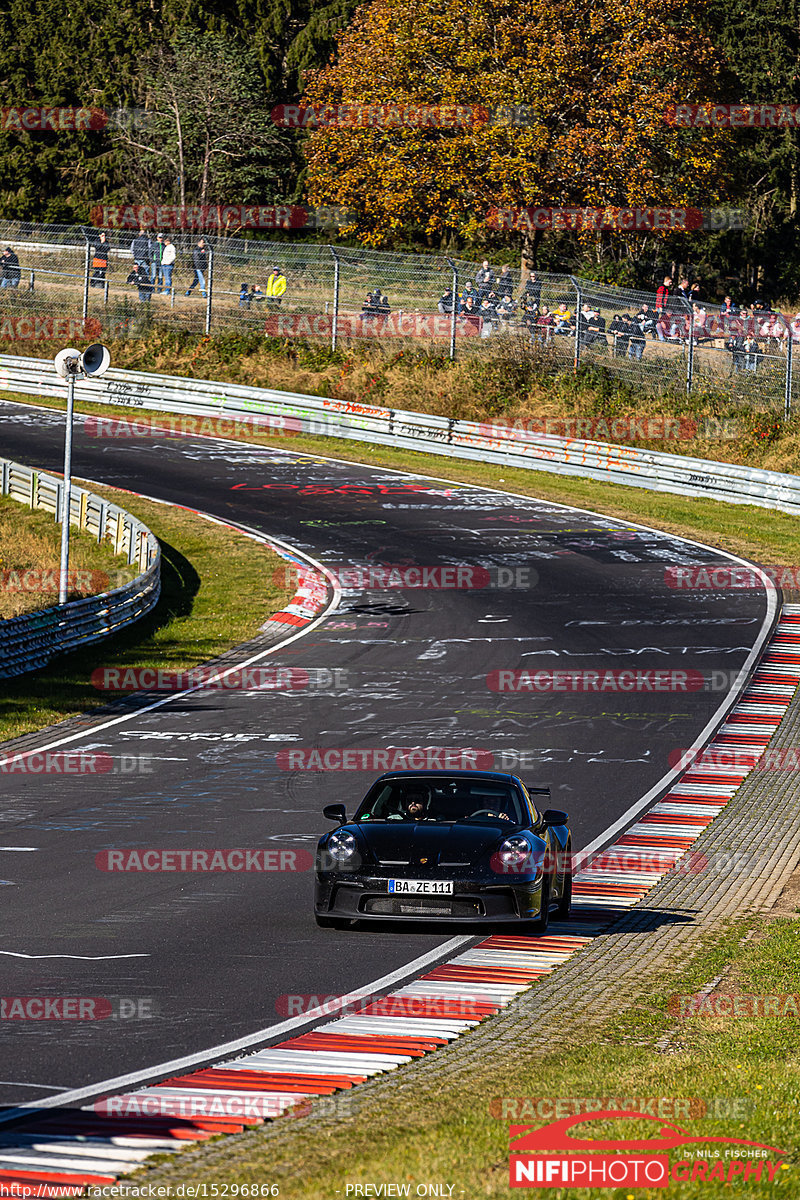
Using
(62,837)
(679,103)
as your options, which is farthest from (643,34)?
(62,837)

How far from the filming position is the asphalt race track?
33.5ft

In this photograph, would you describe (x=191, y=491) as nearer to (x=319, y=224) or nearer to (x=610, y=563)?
(x=610, y=563)

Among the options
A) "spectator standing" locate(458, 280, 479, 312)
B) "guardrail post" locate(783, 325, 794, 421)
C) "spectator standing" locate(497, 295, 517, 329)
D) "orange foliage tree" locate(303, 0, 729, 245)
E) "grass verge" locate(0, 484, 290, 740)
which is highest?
"orange foliage tree" locate(303, 0, 729, 245)

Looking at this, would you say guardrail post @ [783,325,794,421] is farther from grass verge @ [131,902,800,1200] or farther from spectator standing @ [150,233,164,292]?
grass verge @ [131,902,800,1200]

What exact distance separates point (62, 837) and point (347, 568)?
55.9ft

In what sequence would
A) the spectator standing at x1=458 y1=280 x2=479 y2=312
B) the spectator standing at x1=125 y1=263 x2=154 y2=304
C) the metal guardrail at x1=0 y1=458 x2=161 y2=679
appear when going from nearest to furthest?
the metal guardrail at x1=0 y1=458 x2=161 y2=679 < the spectator standing at x1=458 y1=280 x2=479 y2=312 < the spectator standing at x1=125 y1=263 x2=154 y2=304

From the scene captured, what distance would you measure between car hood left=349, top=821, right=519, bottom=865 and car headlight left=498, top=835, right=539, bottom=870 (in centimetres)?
10

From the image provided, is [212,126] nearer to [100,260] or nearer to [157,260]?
[157,260]

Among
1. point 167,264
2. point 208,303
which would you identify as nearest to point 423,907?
point 208,303

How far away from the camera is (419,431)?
4353 cm

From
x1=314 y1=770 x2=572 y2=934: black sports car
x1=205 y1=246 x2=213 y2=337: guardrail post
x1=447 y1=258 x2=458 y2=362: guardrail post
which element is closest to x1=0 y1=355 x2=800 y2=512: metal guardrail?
x1=205 y1=246 x2=213 y2=337: guardrail post

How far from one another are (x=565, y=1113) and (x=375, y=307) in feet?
134

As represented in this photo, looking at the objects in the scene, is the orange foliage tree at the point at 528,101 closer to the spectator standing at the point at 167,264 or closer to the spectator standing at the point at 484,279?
the spectator standing at the point at 484,279

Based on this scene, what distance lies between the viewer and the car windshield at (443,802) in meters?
12.4
